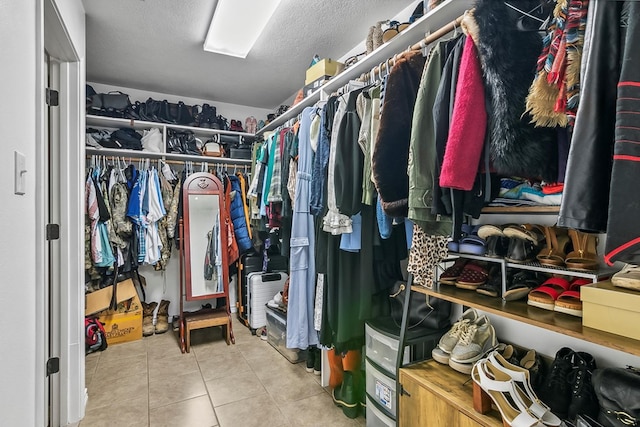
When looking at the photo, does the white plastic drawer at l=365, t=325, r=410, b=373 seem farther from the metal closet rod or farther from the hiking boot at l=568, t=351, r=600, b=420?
the metal closet rod

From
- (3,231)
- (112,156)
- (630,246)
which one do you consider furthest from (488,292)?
(112,156)

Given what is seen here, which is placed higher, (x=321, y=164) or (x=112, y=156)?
(x=112, y=156)

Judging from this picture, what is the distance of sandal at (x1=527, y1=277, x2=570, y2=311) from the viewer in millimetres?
1052

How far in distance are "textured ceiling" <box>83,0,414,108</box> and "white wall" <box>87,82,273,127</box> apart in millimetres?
82

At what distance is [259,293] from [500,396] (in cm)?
246

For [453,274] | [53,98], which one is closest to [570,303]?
[453,274]

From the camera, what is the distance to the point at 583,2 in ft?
2.34

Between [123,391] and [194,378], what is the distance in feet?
1.47

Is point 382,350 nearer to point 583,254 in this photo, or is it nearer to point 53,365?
point 583,254

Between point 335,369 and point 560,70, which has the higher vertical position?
point 560,70

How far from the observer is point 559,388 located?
3.51 feet

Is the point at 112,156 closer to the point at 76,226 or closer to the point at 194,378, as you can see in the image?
the point at 76,226

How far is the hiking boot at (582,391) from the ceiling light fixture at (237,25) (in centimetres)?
233

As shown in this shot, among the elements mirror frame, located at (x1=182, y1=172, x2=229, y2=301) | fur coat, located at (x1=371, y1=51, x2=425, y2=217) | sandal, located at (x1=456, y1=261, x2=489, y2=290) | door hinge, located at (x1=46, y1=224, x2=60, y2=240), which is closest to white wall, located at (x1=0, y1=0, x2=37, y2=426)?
door hinge, located at (x1=46, y1=224, x2=60, y2=240)
